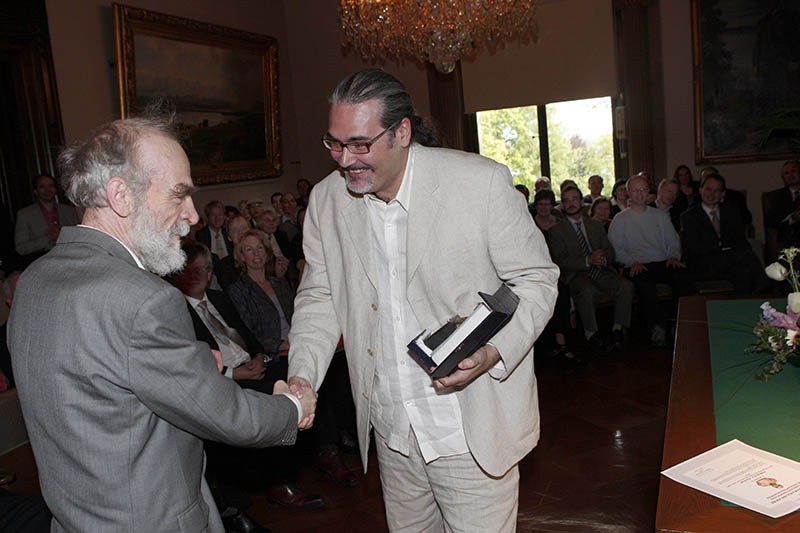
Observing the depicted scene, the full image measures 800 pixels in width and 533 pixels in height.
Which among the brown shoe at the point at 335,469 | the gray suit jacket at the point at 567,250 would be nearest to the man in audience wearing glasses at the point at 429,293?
the brown shoe at the point at 335,469

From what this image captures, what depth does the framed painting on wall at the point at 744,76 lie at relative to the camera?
884cm

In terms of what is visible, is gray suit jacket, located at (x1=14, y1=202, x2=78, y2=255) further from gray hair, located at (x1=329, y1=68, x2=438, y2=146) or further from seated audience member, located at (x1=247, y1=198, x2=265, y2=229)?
gray hair, located at (x1=329, y1=68, x2=438, y2=146)

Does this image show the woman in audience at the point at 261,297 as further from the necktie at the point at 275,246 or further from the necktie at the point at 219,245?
the necktie at the point at 219,245

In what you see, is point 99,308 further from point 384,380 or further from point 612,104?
point 612,104

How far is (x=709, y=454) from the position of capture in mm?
1893

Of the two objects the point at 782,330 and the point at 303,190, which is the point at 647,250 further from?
→ the point at 303,190

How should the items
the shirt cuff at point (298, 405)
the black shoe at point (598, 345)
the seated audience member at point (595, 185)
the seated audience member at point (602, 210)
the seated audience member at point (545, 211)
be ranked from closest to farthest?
the shirt cuff at point (298, 405) < the black shoe at point (598, 345) < the seated audience member at point (545, 211) < the seated audience member at point (602, 210) < the seated audience member at point (595, 185)

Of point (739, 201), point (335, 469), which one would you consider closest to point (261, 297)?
point (335, 469)

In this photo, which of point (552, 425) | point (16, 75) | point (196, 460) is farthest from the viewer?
point (16, 75)

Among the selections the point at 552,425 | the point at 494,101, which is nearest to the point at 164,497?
the point at 552,425

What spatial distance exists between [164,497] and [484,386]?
2.80ft

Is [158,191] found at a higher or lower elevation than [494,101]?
lower

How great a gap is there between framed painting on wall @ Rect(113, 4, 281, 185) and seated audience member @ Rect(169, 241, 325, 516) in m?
3.90

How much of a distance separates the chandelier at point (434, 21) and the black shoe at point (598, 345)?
3.23 meters
